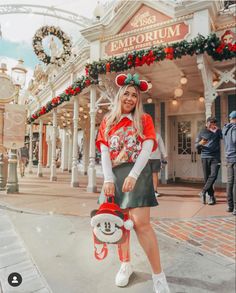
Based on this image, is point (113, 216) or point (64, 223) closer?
point (113, 216)

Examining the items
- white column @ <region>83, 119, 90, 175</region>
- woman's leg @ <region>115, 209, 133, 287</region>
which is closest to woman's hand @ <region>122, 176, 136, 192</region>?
woman's leg @ <region>115, 209, 133, 287</region>

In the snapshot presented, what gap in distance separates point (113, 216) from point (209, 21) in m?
3.81

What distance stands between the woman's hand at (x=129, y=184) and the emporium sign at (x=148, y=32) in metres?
3.35

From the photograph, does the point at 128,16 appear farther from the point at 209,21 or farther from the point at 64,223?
the point at 64,223

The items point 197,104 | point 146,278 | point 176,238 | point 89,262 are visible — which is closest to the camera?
point 146,278

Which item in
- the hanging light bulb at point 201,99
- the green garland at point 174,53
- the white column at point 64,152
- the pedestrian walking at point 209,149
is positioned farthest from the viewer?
the white column at point 64,152

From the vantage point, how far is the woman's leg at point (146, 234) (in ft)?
3.14

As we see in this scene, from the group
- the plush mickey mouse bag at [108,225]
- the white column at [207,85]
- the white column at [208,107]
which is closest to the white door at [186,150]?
the white column at [207,85]

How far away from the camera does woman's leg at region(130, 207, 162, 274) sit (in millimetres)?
958

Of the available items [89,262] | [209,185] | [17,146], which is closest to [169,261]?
[89,262]

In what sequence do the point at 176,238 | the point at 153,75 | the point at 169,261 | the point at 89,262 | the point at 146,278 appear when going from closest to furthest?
the point at 146,278, the point at 89,262, the point at 169,261, the point at 176,238, the point at 153,75

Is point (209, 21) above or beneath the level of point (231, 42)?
above

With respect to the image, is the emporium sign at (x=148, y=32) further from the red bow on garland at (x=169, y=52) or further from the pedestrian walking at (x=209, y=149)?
the pedestrian walking at (x=209, y=149)

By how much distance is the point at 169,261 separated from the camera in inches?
64.6
